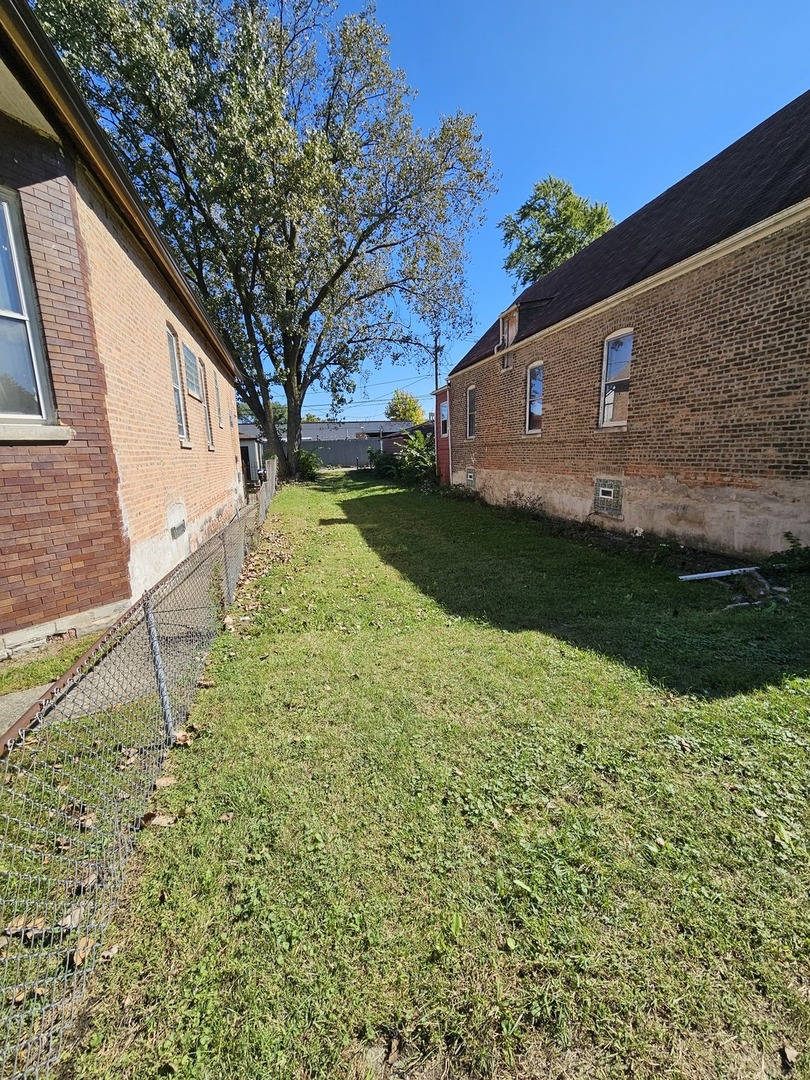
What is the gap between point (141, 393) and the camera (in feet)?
18.8

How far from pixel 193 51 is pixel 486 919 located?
2637cm

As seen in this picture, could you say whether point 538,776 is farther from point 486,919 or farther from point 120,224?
point 120,224

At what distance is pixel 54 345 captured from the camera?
4086 mm

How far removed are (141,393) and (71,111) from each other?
2685mm

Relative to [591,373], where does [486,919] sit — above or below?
below

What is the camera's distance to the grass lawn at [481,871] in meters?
1.51

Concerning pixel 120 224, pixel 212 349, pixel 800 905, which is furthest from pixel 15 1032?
pixel 212 349

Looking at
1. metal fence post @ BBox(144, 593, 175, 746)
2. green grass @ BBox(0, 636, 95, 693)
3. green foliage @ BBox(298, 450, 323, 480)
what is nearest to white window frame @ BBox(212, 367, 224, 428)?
green grass @ BBox(0, 636, 95, 693)

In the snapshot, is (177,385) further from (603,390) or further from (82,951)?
(603,390)

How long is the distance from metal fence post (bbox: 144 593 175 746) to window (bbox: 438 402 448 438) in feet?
57.6

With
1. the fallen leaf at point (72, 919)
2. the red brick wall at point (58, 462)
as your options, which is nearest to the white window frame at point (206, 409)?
the red brick wall at point (58, 462)

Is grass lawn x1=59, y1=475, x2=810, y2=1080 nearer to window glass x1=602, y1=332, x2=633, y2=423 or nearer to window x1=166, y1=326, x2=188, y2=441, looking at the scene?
window x1=166, y1=326, x2=188, y2=441

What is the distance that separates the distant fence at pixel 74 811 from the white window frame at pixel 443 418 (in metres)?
16.3

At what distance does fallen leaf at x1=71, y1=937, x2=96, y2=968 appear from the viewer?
5.65 ft
